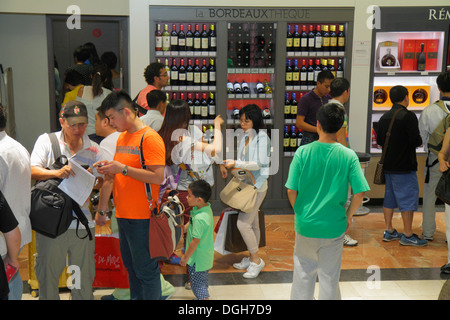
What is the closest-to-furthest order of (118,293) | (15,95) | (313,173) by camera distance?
(313,173), (118,293), (15,95)

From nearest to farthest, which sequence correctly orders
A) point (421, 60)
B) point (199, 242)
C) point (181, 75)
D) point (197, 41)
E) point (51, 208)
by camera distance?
point (51, 208)
point (199, 242)
point (197, 41)
point (181, 75)
point (421, 60)

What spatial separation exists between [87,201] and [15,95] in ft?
14.0

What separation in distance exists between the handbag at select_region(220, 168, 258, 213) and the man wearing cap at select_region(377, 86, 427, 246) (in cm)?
187

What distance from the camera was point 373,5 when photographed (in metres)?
7.07

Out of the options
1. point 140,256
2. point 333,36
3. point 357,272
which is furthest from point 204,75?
point 140,256

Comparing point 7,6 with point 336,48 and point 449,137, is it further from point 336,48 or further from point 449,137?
point 449,137

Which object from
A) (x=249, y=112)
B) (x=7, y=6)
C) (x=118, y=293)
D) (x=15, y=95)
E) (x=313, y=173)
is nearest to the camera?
(x=313, y=173)

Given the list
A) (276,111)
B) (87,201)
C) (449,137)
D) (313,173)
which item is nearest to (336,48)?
(276,111)

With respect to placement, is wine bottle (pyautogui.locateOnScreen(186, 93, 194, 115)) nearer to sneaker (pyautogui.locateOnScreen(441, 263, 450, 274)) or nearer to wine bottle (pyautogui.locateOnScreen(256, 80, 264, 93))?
wine bottle (pyautogui.locateOnScreen(256, 80, 264, 93))

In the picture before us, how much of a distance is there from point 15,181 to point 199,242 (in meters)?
1.59

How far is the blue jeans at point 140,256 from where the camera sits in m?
3.75

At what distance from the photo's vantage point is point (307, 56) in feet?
23.9

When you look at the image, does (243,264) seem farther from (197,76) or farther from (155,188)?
(197,76)

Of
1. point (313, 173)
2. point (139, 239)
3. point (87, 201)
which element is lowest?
point (139, 239)
